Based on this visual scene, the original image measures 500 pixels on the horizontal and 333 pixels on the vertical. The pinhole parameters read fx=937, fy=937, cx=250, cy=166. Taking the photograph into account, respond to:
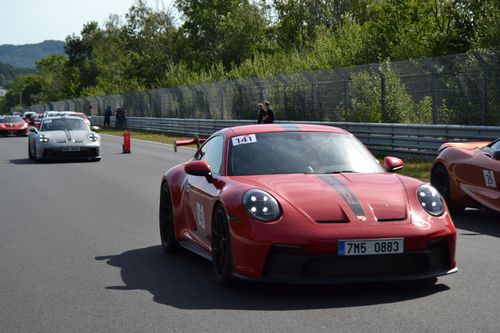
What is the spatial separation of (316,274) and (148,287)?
4.78ft

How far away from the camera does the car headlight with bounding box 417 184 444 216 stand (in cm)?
669

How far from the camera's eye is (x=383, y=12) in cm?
4644

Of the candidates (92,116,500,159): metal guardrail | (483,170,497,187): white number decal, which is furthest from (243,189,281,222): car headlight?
(92,116,500,159): metal guardrail

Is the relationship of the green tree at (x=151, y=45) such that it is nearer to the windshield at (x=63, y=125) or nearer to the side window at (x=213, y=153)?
the windshield at (x=63, y=125)

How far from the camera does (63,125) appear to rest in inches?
1022

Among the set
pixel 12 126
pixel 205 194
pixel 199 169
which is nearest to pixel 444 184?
pixel 205 194

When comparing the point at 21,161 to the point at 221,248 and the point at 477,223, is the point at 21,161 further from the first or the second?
the point at 221,248

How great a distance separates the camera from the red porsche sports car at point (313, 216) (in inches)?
245

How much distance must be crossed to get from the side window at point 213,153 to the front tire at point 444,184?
4185 millimetres

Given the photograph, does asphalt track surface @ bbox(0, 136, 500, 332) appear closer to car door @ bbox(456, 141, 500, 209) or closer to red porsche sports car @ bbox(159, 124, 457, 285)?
red porsche sports car @ bbox(159, 124, 457, 285)

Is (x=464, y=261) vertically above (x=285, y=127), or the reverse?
(x=285, y=127)

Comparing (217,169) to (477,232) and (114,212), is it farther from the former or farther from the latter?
(114,212)

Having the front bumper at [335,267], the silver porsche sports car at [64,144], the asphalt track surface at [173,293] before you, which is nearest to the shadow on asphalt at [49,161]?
the silver porsche sports car at [64,144]

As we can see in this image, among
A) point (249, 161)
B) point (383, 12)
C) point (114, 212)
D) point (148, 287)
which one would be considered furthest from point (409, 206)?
point (383, 12)
